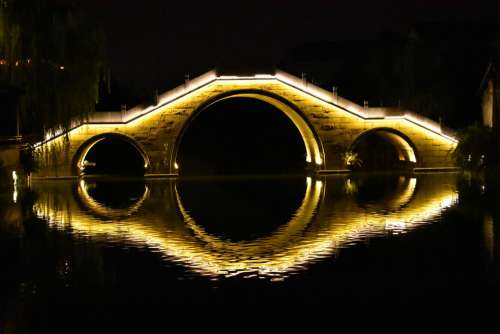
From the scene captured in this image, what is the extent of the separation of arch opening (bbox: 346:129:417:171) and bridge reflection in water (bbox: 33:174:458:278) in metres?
10.6

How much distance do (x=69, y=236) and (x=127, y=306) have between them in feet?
18.6

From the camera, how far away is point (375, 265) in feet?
34.2

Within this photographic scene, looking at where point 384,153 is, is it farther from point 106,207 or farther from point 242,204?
point 106,207

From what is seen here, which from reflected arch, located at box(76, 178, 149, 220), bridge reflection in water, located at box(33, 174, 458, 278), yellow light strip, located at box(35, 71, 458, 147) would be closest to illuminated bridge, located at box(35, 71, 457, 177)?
yellow light strip, located at box(35, 71, 458, 147)

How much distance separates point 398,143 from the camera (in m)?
37.8

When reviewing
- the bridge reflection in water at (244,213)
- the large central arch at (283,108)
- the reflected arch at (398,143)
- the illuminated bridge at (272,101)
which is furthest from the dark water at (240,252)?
the reflected arch at (398,143)

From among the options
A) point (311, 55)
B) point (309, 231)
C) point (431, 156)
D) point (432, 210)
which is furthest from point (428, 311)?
point (311, 55)

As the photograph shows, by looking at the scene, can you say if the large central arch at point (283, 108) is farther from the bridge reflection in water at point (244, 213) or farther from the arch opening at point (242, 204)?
the bridge reflection in water at point (244, 213)

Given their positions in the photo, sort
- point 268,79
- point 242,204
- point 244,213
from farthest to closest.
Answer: point 268,79
point 242,204
point 244,213

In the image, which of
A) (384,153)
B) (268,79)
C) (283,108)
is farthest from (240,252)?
(384,153)

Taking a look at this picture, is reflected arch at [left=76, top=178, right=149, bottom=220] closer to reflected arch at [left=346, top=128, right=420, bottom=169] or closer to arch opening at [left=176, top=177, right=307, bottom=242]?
arch opening at [left=176, top=177, right=307, bottom=242]

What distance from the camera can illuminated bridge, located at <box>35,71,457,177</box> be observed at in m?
32.6

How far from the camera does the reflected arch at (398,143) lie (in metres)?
34.8

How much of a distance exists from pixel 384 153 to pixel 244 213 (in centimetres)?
2500
